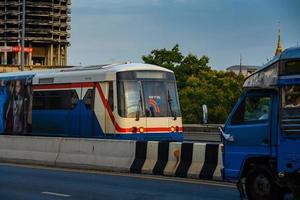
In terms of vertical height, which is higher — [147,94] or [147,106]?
[147,94]

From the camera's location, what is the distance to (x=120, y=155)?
686 inches

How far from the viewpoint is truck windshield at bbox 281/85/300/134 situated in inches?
394

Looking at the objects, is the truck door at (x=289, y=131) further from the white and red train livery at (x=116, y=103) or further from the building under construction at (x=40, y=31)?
the building under construction at (x=40, y=31)

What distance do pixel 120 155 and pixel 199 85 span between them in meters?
62.6

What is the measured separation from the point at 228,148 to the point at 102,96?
1198 centimetres

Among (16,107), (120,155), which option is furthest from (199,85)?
(120,155)

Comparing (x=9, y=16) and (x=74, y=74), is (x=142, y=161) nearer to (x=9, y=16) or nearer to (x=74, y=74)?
(x=74, y=74)

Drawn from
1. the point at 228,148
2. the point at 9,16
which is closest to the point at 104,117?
the point at 228,148

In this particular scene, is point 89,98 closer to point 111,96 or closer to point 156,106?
point 111,96

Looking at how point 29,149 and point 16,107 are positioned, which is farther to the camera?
point 16,107

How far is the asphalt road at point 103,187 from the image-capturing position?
12.2m

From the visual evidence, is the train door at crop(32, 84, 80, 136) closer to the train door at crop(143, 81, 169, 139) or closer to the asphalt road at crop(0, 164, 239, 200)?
the train door at crop(143, 81, 169, 139)

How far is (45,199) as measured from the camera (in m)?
11.9

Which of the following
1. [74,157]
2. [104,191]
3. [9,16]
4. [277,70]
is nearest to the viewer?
[277,70]
